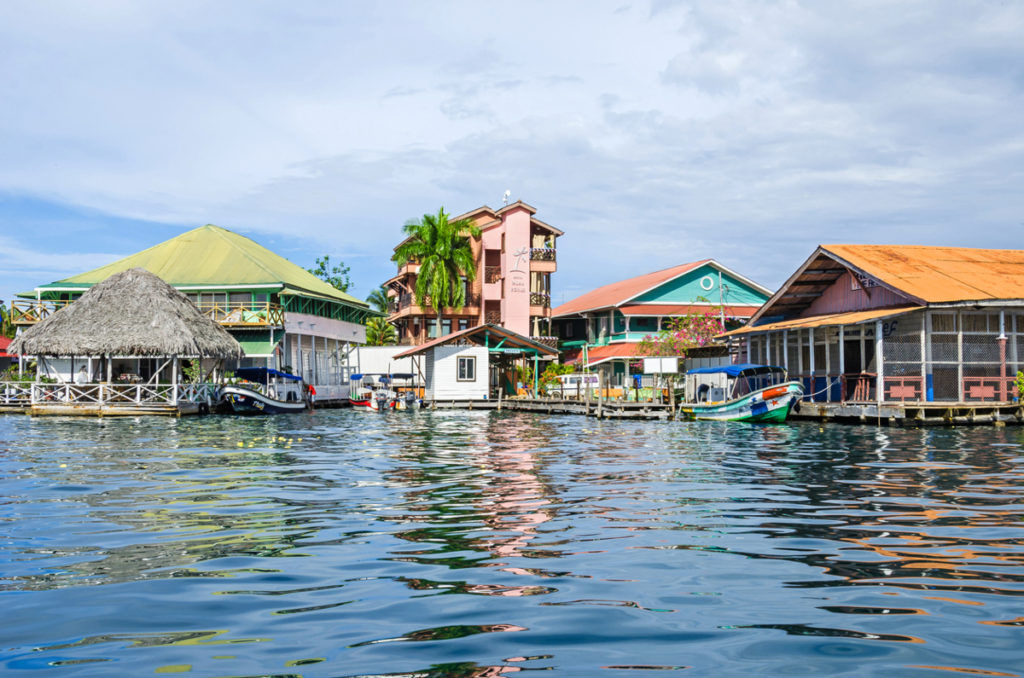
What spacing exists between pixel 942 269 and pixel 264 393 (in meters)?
34.1

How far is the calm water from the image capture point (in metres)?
5.88

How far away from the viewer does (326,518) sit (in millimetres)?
11852

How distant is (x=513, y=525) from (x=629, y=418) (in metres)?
31.6

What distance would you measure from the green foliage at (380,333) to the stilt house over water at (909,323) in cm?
5108

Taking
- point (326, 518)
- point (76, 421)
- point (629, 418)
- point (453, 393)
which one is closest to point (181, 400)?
point (76, 421)

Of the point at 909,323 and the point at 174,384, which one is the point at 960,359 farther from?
the point at 174,384

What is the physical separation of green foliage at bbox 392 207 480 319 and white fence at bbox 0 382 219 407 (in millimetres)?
20623

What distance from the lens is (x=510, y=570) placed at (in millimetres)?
8461

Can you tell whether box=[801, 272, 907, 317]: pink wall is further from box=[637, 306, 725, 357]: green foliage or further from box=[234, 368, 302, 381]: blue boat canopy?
box=[234, 368, 302, 381]: blue boat canopy

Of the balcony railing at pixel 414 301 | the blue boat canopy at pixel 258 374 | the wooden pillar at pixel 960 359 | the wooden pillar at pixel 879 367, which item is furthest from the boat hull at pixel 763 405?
the balcony railing at pixel 414 301

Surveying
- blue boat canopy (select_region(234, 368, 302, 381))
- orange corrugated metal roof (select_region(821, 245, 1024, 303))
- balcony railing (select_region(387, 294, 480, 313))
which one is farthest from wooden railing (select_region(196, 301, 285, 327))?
orange corrugated metal roof (select_region(821, 245, 1024, 303))

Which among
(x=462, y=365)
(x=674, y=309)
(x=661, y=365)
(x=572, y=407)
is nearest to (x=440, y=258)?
(x=462, y=365)

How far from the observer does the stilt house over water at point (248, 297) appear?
54.7 meters

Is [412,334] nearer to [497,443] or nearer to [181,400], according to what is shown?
[181,400]
